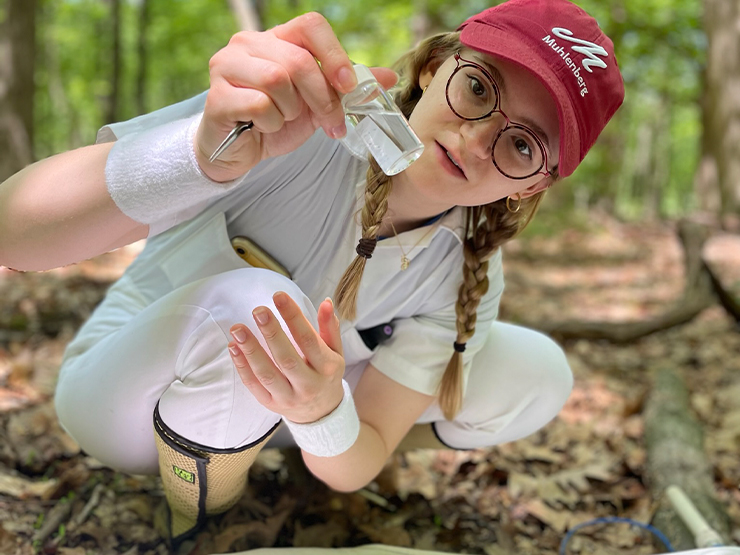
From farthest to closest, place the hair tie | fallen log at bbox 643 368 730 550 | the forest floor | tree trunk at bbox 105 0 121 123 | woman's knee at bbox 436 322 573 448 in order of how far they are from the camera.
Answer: tree trunk at bbox 105 0 121 123 → fallen log at bbox 643 368 730 550 → woman's knee at bbox 436 322 573 448 → the forest floor → the hair tie

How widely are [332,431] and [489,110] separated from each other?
27.5 inches

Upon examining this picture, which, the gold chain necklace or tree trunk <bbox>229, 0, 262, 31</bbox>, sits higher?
the gold chain necklace

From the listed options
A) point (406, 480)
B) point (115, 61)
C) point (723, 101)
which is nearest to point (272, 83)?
point (406, 480)

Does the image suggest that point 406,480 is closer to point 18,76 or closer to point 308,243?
point 308,243

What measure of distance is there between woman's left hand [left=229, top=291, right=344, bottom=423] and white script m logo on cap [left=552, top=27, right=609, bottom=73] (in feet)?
2.23

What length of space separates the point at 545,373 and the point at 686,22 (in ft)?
Result: 29.8

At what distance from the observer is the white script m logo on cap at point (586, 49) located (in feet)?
3.87

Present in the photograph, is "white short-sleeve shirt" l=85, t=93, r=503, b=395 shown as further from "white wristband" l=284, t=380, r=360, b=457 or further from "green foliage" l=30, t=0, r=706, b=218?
"green foliage" l=30, t=0, r=706, b=218

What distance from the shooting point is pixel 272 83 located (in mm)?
958

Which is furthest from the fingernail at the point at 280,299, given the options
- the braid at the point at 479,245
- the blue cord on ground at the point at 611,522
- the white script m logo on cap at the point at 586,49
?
the blue cord on ground at the point at 611,522

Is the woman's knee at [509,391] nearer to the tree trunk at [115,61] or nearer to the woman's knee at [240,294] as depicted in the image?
the woman's knee at [240,294]

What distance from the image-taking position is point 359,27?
Answer: 10.1 meters

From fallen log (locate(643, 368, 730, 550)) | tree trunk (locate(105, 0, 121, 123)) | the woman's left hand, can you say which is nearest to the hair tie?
the woman's left hand

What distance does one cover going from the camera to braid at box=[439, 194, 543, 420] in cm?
144
